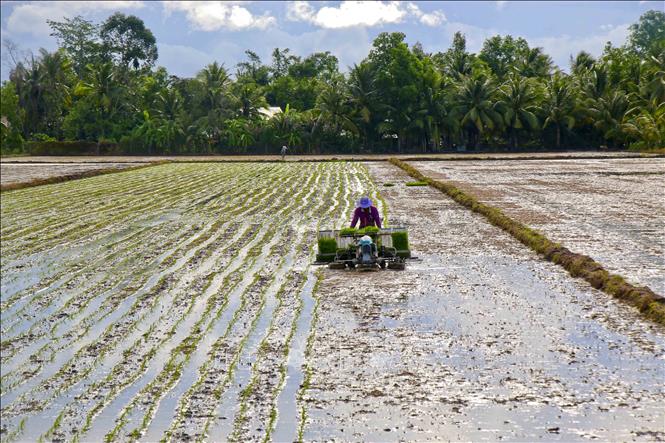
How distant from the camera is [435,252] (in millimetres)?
14883

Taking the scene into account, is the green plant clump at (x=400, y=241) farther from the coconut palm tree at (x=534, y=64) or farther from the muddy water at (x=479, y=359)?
the coconut palm tree at (x=534, y=64)

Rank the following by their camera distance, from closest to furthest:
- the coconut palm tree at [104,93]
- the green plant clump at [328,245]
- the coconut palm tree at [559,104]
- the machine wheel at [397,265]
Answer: the machine wheel at [397,265]
the green plant clump at [328,245]
the coconut palm tree at [559,104]
the coconut palm tree at [104,93]

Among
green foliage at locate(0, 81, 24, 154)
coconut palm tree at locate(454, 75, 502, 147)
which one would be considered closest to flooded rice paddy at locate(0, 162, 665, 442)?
coconut palm tree at locate(454, 75, 502, 147)

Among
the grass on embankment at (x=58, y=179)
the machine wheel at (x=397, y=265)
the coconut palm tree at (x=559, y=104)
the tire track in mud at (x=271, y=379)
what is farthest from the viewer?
the coconut palm tree at (x=559, y=104)

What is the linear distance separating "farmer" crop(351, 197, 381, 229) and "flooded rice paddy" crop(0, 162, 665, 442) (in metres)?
1.08

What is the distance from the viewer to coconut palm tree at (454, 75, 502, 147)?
56.5m

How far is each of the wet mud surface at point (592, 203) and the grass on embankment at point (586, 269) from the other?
1.07ft

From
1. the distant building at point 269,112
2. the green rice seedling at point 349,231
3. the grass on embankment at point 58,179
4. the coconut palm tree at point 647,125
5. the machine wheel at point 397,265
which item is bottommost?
the machine wheel at point 397,265

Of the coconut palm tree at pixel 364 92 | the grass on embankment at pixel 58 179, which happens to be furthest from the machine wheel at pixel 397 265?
the coconut palm tree at pixel 364 92

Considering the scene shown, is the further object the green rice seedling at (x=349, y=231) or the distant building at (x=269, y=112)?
the distant building at (x=269, y=112)

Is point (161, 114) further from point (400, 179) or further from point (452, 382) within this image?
point (452, 382)

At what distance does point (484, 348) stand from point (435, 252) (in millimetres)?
6372

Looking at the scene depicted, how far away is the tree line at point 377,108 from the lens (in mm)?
56875

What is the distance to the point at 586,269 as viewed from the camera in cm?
1243
